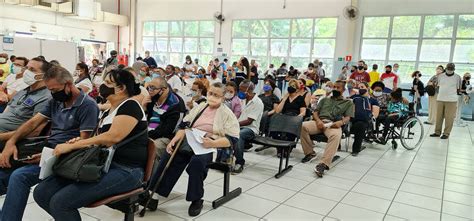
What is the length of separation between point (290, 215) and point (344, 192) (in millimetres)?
952

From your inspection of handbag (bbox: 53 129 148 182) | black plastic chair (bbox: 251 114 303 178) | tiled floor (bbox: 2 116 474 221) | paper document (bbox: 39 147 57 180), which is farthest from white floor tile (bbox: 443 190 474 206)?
paper document (bbox: 39 147 57 180)

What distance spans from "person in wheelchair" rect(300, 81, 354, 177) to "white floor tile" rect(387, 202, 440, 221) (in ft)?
4.27

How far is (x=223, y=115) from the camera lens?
3.12 meters

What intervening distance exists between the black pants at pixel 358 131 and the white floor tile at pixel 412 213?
207cm

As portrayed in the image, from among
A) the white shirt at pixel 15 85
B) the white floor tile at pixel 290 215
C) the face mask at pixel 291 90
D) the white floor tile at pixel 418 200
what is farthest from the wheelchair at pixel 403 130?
the white shirt at pixel 15 85

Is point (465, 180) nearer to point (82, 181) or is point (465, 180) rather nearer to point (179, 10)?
point (82, 181)

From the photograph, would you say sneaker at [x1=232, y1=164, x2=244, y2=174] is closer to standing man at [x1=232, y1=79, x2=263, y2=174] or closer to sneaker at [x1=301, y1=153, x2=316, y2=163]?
standing man at [x1=232, y1=79, x2=263, y2=174]

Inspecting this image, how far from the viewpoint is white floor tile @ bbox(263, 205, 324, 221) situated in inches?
116

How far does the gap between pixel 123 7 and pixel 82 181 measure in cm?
1692

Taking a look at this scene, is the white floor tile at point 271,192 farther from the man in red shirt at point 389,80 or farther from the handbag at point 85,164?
the man in red shirt at point 389,80

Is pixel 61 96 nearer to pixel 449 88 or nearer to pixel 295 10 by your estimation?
pixel 449 88

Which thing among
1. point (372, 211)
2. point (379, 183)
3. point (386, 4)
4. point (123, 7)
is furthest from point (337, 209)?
point (123, 7)

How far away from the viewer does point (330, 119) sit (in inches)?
190

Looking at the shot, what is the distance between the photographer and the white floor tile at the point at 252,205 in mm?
3049
